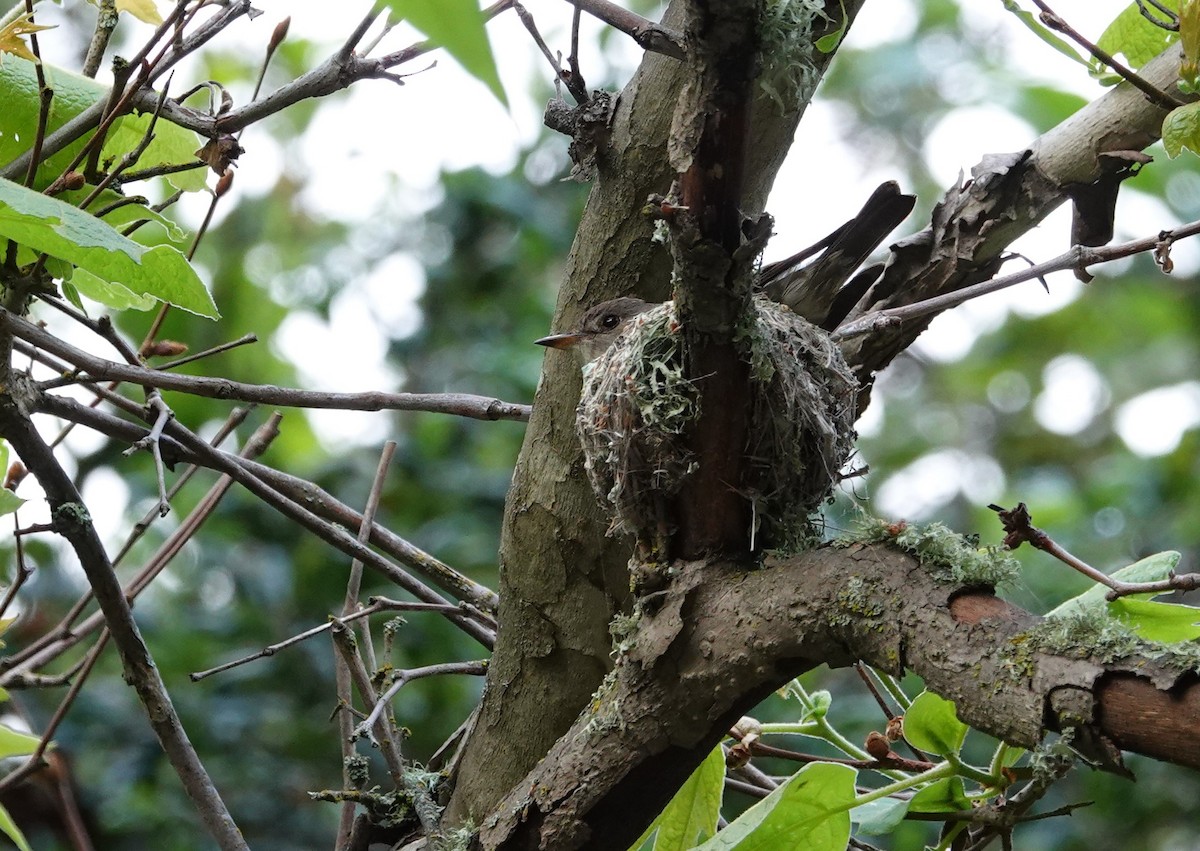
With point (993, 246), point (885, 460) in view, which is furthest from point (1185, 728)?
point (885, 460)

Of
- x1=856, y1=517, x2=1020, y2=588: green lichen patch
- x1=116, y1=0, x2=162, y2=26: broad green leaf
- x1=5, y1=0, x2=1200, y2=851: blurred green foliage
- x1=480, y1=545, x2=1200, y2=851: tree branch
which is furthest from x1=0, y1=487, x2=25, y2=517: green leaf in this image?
x1=5, y1=0, x2=1200, y2=851: blurred green foliage

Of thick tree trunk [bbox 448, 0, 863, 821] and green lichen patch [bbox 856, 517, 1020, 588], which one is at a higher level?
thick tree trunk [bbox 448, 0, 863, 821]

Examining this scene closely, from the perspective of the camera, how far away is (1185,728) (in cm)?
116

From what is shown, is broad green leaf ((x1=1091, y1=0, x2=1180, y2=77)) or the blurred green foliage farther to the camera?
the blurred green foliage

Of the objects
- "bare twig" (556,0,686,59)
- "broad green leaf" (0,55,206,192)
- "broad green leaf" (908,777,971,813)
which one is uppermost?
"broad green leaf" (0,55,206,192)

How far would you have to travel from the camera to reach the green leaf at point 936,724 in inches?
72.1

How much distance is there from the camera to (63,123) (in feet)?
6.96

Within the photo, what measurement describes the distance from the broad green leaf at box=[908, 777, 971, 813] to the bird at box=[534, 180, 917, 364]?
1.05m

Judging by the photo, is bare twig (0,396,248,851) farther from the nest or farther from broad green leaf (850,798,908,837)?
broad green leaf (850,798,908,837)

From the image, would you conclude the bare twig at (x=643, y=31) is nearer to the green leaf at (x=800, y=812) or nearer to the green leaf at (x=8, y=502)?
the green leaf at (x=800, y=812)

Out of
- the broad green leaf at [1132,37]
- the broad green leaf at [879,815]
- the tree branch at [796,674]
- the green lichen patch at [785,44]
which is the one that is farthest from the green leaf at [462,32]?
the broad green leaf at [1132,37]

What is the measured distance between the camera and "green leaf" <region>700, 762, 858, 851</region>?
5.84 ft

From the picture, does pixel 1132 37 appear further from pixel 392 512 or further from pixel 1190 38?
pixel 392 512

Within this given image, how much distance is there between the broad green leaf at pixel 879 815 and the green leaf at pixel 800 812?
9cm
